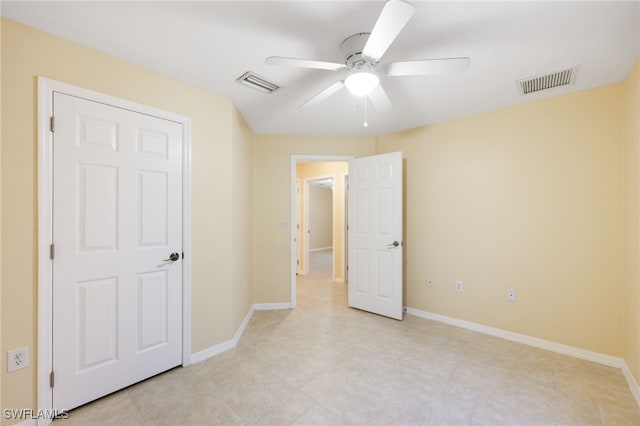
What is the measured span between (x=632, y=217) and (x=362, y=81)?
232cm

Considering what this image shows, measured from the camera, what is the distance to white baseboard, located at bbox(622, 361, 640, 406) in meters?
1.88

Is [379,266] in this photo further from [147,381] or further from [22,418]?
[22,418]

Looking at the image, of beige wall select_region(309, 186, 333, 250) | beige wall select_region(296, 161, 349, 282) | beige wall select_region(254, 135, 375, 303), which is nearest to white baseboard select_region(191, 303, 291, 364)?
beige wall select_region(254, 135, 375, 303)

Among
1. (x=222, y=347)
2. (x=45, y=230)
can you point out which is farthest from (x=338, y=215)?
(x=45, y=230)

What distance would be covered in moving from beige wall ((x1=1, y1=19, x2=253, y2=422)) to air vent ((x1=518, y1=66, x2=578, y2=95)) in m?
2.63

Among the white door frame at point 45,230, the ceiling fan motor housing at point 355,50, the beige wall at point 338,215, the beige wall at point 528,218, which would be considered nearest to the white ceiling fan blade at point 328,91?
the ceiling fan motor housing at point 355,50

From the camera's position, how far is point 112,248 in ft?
6.35

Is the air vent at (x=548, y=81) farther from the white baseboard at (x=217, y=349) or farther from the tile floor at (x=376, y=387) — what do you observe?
the white baseboard at (x=217, y=349)

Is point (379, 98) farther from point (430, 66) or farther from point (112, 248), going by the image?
point (112, 248)

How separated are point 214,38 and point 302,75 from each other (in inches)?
26.2

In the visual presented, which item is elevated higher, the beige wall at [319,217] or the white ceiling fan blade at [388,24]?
the white ceiling fan blade at [388,24]

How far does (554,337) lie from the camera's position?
254 cm

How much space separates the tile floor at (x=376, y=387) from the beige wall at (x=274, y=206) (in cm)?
89

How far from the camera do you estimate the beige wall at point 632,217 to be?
1950 mm
